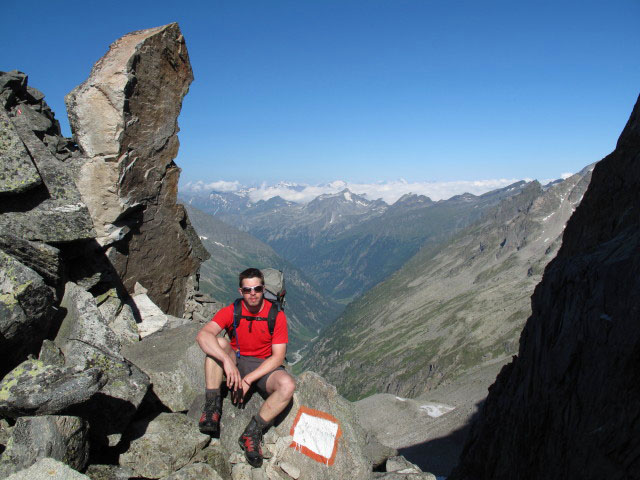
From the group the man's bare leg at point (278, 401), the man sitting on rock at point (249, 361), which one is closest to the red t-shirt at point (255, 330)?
the man sitting on rock at point (249, 361)

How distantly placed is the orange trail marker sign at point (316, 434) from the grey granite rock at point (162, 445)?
99.1 inches

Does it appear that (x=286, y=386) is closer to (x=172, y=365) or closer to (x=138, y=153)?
(x=172, y=365)

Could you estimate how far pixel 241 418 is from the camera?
11883mm

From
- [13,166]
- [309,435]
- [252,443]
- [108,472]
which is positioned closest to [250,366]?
[252,443]

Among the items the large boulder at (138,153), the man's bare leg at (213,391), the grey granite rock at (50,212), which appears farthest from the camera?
the large boulder at (138,153)

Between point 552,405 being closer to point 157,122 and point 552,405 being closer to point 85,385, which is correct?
point 85,385

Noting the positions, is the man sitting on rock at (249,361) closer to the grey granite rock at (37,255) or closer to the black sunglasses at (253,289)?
the black sunglasses at (253,289)

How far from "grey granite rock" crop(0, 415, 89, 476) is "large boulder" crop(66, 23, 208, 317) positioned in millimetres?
12127

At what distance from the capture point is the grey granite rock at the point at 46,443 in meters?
7.92

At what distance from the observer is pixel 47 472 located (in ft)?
25.2

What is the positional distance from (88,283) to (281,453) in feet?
31.3

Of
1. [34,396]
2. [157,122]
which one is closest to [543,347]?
[34,396]

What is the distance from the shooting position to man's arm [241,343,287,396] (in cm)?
1134

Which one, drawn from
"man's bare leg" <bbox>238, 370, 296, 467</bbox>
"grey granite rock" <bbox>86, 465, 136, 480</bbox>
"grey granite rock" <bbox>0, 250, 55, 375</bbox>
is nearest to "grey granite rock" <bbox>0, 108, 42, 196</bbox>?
"grey granite rock" <bbox>0, 250, 55, 375</bbox>
